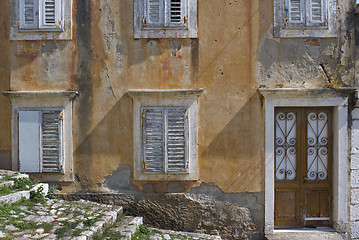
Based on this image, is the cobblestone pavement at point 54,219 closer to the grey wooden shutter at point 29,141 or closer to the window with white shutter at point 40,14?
the grey wooden shutter at point 29,141

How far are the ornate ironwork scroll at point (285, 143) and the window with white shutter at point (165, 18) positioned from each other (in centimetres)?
246

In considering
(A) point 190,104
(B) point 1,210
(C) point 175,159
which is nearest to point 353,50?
(A) point 190,104

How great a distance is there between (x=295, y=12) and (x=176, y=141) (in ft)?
11.3

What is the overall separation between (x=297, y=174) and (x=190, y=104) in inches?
102

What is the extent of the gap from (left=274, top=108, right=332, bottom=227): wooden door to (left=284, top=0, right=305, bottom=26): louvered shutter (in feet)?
5.67

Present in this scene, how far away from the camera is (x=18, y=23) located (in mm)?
6785

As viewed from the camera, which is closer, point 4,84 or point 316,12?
point 316,12

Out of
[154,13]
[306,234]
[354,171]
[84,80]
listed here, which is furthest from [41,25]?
[354,171]

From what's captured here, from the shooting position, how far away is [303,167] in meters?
6.93

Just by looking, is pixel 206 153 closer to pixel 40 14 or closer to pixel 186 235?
pixel 186 235

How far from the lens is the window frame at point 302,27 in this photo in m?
6.72

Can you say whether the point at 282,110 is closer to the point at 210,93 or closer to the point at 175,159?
the point at 210,93

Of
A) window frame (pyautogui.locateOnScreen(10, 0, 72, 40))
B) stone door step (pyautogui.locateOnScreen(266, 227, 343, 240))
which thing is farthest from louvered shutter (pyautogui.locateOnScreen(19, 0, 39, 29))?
stone door step (pyautogui.locateOnScreen(266, 227, 343, 240))

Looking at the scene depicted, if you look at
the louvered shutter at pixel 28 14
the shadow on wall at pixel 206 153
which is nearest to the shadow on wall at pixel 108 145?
the shadow on wall at pixel 206 153
